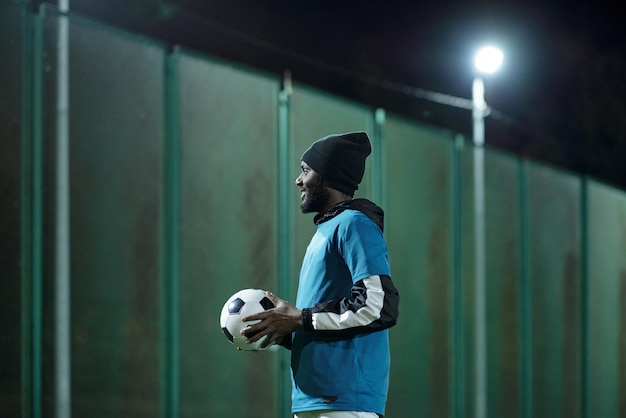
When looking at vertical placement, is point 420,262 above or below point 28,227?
below

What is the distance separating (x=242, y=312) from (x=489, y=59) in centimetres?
774

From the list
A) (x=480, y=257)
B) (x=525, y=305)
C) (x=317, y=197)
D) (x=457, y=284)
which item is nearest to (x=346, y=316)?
(x=317, y=197)

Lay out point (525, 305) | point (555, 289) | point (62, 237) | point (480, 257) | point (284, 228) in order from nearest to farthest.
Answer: point (62, 237)
point (284, 228)
point (480, 257)
point (525, 305)
point (555, 289)

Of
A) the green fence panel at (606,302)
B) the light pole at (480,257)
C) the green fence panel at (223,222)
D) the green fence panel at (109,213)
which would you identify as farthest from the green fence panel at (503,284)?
the green fence panel at (109,213)

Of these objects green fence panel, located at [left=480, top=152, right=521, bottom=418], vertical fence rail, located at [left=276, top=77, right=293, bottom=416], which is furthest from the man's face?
green fence panel, located at [left=480, top=152, right=521, bottom=418]

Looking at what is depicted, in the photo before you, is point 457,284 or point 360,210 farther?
point 457,284

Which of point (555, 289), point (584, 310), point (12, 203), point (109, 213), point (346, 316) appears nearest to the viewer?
point (346, 316)

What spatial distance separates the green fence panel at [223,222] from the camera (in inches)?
299

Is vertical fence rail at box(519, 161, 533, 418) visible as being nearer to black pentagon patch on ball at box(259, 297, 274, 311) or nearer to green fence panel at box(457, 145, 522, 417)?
green fence panel at box(457, 145, 522, 417)

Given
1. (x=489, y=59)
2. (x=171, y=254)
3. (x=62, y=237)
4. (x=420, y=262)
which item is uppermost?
(x=489, y=59)

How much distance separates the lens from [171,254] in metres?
7.51

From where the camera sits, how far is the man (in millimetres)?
4125

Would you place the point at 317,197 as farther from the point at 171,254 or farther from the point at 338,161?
the point at 171,254

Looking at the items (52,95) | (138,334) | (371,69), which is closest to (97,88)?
(52,95)
